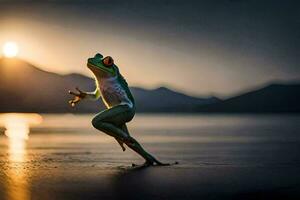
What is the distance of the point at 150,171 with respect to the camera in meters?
14.7

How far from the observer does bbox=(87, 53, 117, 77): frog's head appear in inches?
615

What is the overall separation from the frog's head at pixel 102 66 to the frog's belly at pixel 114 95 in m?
0.29

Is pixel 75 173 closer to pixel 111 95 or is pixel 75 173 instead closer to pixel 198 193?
pixel 111 95

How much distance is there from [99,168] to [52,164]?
1572 millimetres

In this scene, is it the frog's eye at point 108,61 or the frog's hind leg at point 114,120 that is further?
the frog's hind leg at point 114,120

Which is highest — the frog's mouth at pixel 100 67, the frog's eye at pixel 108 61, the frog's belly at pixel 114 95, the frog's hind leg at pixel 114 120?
the frog's eye at pixel 108 61

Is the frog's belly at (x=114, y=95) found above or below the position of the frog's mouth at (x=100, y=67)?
below

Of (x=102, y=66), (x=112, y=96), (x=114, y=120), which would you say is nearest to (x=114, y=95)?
(x=112, y=96)

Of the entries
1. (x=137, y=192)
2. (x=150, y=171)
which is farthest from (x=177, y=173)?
(x=137, y=192)

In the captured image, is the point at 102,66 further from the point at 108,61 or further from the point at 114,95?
the point at 114,95

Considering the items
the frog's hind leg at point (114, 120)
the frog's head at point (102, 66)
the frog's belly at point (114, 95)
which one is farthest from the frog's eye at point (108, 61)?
the frog's hind leg at point (114, 120)

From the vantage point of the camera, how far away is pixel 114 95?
623 inches

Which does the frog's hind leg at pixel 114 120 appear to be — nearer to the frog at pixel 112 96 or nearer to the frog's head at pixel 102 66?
the frog at pixel 112 96

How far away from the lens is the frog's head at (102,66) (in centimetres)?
1561
